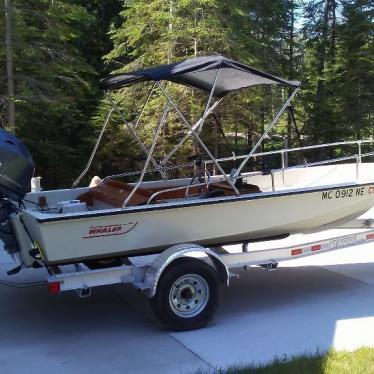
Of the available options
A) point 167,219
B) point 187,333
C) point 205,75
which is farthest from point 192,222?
point 205,75

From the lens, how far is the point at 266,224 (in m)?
5.91

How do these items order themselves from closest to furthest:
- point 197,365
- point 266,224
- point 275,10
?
point 197,365 → point 266,224 → point 275,10

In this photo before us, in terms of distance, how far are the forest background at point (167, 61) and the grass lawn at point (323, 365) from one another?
538 cm

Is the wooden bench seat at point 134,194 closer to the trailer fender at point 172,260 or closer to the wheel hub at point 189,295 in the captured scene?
the trailer fender at point 172,260

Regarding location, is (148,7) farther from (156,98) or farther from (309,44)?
(309,44)

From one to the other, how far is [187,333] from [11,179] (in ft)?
7.00

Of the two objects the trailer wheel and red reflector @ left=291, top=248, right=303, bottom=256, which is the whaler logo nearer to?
the trailer wheel

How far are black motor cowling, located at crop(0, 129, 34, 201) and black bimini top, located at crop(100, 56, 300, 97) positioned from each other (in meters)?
1.41

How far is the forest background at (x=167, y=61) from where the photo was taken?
43.3 feet

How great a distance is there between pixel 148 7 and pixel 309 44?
9805mm

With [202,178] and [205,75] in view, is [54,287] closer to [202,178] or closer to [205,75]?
[202,178]

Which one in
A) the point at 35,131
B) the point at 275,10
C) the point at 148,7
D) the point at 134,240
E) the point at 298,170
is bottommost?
the point at 134,240

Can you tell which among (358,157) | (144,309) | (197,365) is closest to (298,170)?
(358,157)

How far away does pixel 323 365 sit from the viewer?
14.1ft
